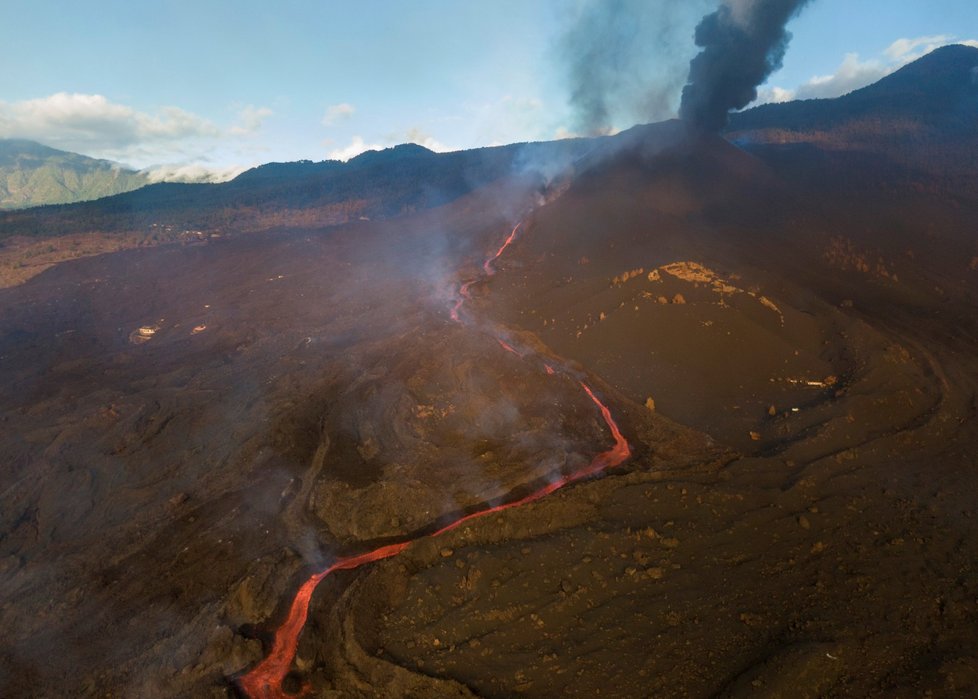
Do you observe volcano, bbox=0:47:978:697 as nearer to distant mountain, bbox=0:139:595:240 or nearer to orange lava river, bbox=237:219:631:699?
orange lava river, bbox=237:219:631:699

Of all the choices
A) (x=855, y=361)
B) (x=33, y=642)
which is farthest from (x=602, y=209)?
(x=33, y=642)

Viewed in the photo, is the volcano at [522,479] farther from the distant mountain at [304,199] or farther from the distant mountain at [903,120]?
the distant mountain at [304,199]

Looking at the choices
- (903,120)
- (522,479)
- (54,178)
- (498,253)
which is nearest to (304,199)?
(498,253)

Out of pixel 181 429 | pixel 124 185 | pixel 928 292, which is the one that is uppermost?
pixel 124 185

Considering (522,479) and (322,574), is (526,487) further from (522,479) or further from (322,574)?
(322,574)

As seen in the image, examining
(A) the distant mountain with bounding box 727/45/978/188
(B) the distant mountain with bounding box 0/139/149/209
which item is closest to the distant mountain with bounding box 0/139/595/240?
(A) the distant mountain with bounding box 727/45/978/188

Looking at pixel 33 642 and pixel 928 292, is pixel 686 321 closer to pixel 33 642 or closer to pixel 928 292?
pixel 928 292
